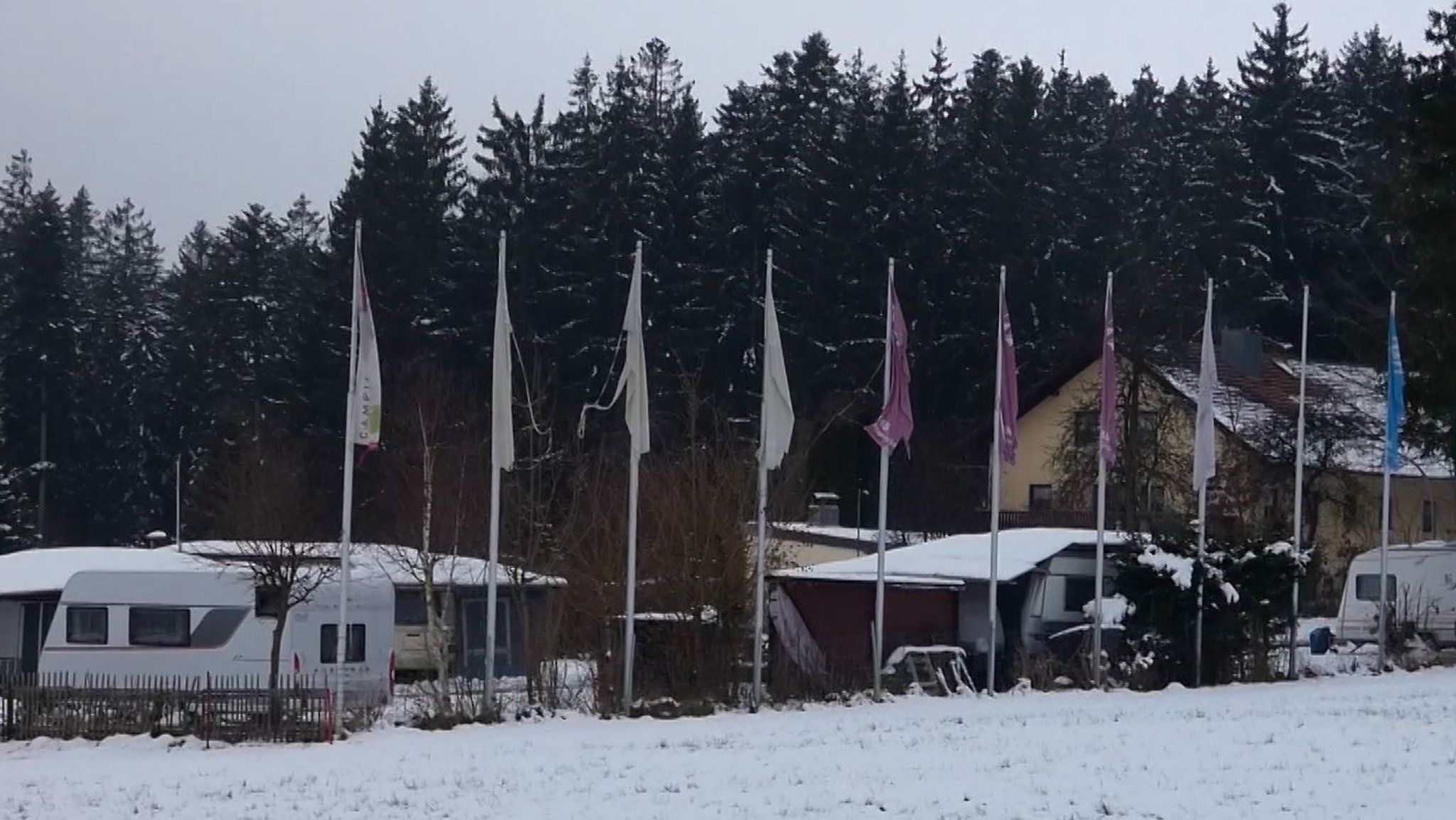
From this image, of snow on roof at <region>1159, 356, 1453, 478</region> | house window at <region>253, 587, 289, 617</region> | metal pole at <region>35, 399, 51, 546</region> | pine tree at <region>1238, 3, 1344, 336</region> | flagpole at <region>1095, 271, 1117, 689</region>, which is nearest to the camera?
flagpole at <region>1095, 271, 1117, 689</region>

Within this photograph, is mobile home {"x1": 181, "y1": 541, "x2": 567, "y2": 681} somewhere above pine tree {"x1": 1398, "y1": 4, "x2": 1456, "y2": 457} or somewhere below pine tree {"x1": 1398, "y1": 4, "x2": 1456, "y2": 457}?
below

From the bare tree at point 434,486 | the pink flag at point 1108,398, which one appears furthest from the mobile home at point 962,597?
the bare tree at point 434,486

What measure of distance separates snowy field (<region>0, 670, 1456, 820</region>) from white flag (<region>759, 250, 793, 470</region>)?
4.13 meters

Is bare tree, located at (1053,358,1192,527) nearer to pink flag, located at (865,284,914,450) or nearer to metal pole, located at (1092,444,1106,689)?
metal pole, located at (1092,444,1106,689)

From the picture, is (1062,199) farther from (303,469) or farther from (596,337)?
(303,469)

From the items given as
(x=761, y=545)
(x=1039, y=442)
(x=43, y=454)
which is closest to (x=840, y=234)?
(x=1039, y=442)

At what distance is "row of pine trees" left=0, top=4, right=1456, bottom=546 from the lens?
6316cm

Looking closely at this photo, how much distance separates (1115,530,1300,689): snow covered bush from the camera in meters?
35.0

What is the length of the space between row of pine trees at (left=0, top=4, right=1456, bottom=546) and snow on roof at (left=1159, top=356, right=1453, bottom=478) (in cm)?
185

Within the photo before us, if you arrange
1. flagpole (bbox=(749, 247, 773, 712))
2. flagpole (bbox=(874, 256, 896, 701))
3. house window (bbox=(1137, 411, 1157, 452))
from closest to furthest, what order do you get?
1. flagpole (bbox=(749, 247, 773, 712))
2. flagpole (bbox=(874, 256, 896, 701))
3. house window (bbox=(1137, 411, 1157, 452))

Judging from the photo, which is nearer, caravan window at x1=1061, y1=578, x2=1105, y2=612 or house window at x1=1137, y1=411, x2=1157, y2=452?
caravan window at x1=1061, y1=578, x2=1105, y2=612

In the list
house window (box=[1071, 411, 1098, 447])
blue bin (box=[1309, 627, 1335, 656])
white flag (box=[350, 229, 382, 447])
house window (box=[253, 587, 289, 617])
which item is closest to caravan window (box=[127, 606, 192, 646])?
house window (box=[253, 587, 289, 617])

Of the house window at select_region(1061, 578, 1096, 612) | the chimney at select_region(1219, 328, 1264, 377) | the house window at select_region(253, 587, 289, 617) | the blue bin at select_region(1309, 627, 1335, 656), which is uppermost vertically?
the chimney at select_region(1219, 328, 1264, 377)

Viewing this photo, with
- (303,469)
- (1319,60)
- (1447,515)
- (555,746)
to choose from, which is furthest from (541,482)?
(1319,60)
